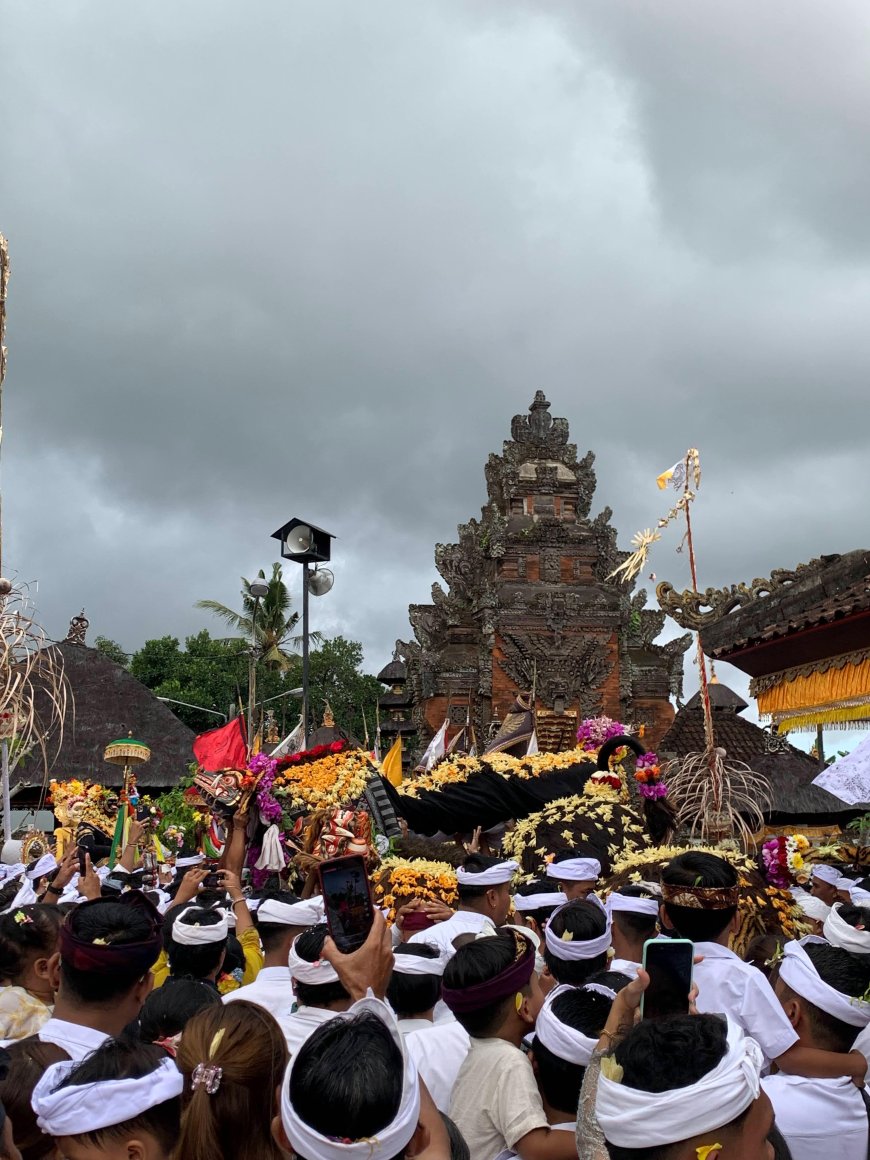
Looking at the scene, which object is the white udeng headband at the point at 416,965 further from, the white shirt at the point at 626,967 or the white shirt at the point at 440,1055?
the white shirt at the point at 626,967

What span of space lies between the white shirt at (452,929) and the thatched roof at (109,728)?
25601 mm

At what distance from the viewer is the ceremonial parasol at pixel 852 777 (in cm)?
684

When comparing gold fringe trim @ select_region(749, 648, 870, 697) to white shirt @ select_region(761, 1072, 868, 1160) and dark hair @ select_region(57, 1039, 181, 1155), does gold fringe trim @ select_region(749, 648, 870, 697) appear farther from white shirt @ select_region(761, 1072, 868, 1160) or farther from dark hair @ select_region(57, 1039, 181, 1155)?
dark hair @ select_region(57, 1039, 181, 1155)

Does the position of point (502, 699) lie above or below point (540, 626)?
below

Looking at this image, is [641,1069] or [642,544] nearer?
[641,1069]

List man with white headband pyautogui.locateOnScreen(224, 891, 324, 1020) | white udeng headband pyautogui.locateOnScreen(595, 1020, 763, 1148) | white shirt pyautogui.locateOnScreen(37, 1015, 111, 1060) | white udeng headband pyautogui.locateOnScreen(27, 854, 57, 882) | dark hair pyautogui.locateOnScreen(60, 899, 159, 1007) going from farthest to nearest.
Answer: white udeng headband pyautogui.locateOnScreen(27, 854, 57, 882), man with white headband pyautogui.locateOnScreen(224, 891, 324, 1020), dark hair pyautogui.locateOnScreen(60, 899, 159, 1007), white shirt pyautogui.locateOnScreen(37, 1015, 111, 1060), white udeng headband pyautogui.locateOnScreen(595, 1020, 763, 1148)

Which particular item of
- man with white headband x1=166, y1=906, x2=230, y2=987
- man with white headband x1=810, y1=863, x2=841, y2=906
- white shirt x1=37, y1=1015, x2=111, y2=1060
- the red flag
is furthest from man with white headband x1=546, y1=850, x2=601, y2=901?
the red flag

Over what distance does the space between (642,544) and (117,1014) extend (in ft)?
25.3

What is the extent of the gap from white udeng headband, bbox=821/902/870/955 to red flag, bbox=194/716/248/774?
8.04 meters

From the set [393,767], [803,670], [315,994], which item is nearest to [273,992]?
[315,994]

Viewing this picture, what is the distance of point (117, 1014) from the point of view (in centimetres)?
372

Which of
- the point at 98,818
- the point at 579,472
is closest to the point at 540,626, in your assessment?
the point at 579,472

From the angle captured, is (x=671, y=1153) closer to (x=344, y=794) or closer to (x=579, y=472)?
(x=344, y=794)

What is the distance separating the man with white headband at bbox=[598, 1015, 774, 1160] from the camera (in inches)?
84.4
